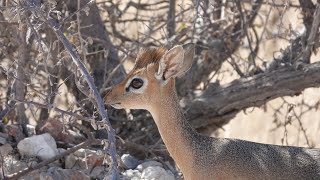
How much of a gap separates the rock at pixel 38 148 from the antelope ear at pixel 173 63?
1.29 meters

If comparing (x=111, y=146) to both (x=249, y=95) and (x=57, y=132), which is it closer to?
(x=57, y=132)

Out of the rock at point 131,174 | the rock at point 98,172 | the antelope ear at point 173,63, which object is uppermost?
the antelope ear at point 173,63

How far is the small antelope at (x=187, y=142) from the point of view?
5242 millimetres

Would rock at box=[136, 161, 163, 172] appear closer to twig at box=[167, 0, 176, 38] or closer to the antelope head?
the antelope head

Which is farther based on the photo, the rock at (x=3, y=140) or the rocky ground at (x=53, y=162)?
the rock at (x=3, y=140)

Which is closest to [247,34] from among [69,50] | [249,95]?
[249,95]

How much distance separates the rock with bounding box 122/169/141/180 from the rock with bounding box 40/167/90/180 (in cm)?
34

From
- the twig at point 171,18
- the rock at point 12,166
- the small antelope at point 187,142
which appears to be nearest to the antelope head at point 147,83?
the small antelope at point 187,142

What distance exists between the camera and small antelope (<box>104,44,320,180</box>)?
206 inches

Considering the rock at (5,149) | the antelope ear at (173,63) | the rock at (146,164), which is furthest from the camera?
the rock at (146,164)

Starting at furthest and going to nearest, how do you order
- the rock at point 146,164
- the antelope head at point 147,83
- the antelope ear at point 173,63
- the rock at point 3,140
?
the rock at point 146,164 → the rock at point 3,140 → the antelope head at point 147,83 → the antelope ear at point 173,63

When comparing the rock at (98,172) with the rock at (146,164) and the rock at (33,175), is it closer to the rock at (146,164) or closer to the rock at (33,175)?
the rock at (146,164)

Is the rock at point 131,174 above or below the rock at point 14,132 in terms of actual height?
below

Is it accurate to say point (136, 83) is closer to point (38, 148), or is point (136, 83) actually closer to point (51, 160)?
point (51, 160)
